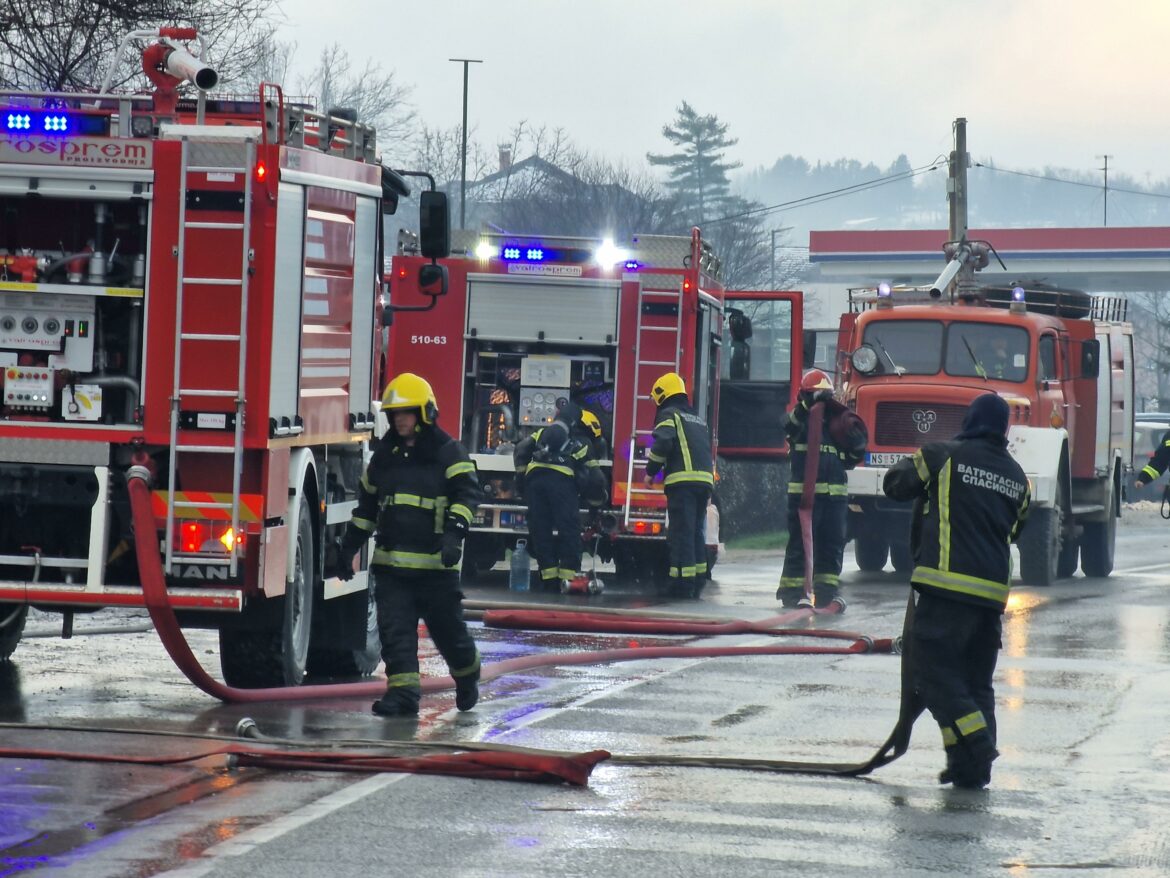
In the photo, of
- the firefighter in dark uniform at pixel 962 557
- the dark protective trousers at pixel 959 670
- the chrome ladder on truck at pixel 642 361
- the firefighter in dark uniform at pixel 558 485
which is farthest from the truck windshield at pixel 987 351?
the dark protective trousers at pixel 959 670

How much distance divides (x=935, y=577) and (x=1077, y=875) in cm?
220

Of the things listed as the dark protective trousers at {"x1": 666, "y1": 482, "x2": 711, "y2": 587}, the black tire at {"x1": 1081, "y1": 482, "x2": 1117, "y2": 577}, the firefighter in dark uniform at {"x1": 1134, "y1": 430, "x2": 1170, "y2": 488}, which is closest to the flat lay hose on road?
the dark protective trousers at {"x1": 666, "y1": 482, "x2": 711, "y2": 587}

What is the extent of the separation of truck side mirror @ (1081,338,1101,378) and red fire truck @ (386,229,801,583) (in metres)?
3.90

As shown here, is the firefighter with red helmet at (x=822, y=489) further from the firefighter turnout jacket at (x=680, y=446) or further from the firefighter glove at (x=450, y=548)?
the firefighter glove at (x=450, y=548)

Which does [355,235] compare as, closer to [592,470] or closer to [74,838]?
[74,838]

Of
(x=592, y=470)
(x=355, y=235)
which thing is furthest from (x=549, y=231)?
(x=355, y=235)

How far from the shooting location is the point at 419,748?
8.38 metres

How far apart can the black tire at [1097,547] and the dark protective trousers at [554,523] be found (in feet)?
23.5

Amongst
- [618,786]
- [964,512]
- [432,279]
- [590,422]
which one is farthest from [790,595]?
[618,786]

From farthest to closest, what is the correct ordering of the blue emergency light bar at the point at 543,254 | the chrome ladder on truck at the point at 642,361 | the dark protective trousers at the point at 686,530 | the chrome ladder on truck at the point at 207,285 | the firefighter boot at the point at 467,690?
1. the blue emergency light bar at the point at 543,254
2. the chrome ladder on truck at the point at 642,361
3. the dark protective trousers at the point at 686,530
4. the firefighter boot at the point at 467,690
5. the chrome ladder on truck at the point at 207,285

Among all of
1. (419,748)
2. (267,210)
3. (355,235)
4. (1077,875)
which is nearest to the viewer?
(1077,875)

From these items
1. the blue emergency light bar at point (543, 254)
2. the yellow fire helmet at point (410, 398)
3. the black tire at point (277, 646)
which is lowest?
the black tire at point (277, 646)

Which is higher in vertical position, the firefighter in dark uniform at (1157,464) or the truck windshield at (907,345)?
the truck windshield at (907,345)

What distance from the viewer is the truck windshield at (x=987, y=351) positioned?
20281mm
